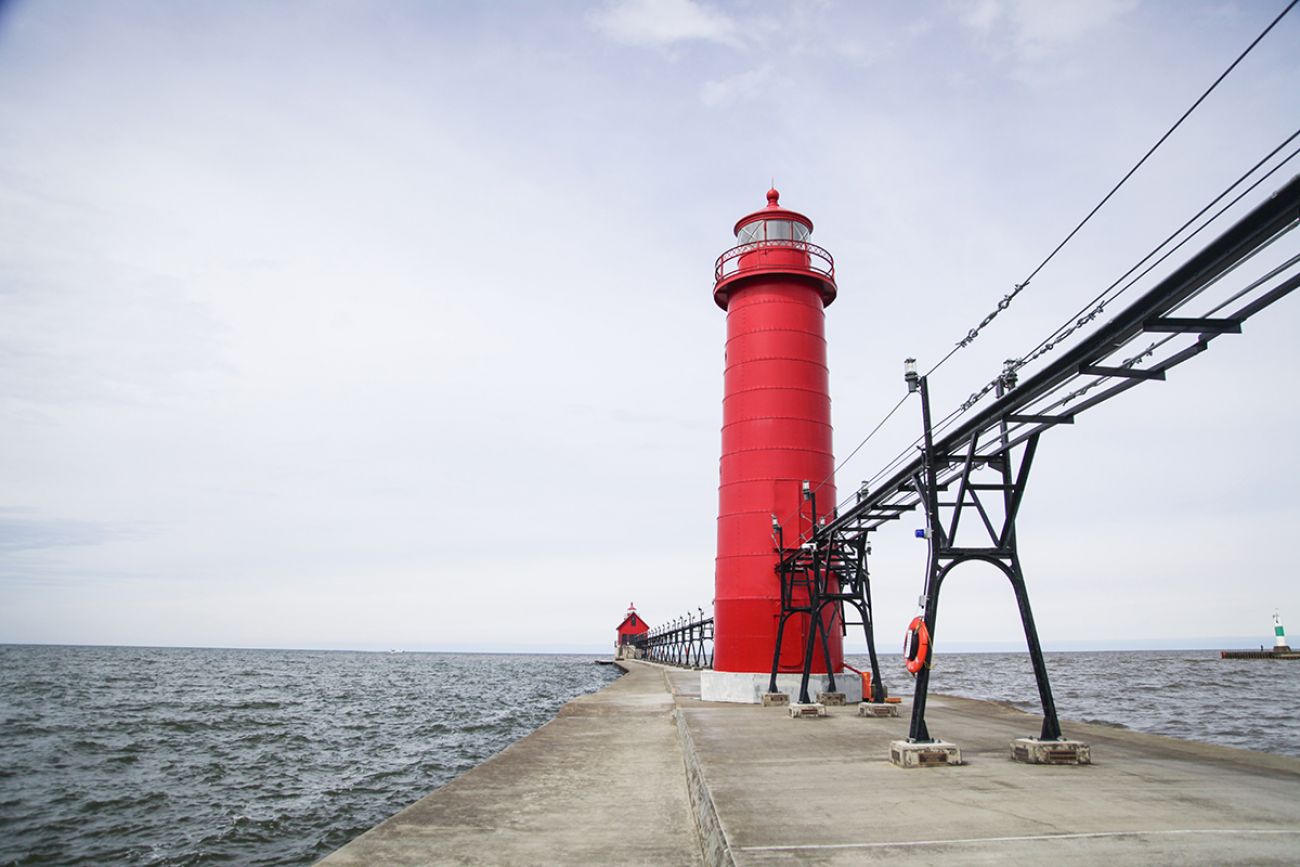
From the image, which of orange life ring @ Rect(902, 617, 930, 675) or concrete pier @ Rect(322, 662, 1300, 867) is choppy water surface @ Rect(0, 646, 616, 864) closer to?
concrete pier @ Rect(322, 662, 1300, 867)

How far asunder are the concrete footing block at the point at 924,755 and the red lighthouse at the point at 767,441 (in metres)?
10.5

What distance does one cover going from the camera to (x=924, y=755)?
9562 millimetres

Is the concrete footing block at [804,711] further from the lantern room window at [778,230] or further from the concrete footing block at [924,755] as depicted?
the lantern room window at [778,230]

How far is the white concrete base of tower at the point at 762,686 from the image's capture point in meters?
20.1

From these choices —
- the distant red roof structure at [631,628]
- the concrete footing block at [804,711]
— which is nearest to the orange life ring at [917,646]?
the concrete footing block at [804,711]

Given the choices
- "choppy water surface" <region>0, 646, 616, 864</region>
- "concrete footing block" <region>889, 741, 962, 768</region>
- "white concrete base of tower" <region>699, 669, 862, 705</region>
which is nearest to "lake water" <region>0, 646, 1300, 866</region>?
"choppy water surface" <region>0, 646, 616, 864</region>

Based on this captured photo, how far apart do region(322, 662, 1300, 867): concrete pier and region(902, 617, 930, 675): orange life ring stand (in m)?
1.31

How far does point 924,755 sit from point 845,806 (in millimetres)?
2777

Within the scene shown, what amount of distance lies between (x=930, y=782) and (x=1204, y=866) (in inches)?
136

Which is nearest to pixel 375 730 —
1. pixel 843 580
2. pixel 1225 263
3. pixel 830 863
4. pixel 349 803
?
pixel 349 803

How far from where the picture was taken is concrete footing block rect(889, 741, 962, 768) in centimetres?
950

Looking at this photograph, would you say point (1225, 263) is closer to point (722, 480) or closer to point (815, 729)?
point (815, 729)

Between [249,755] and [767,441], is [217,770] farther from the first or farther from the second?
[767,441]

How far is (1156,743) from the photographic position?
510 inches
